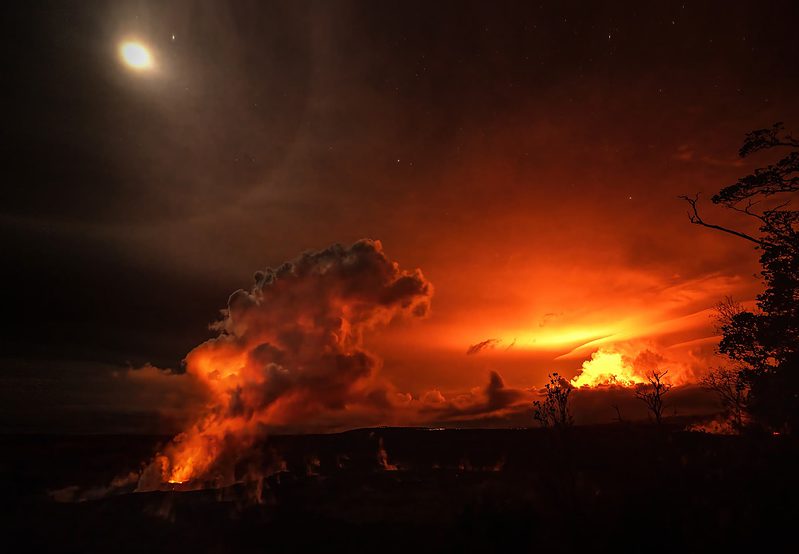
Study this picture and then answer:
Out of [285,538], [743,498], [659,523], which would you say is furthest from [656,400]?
[285,538]

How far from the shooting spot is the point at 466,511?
105 ft

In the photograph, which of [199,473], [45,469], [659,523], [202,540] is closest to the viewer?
[659,523]

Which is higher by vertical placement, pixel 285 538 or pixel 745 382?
pixel 745 382

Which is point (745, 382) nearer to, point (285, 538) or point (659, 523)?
point (659, 523)

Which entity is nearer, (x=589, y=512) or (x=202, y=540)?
(x=589, y=512)

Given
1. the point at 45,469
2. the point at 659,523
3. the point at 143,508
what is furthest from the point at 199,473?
the point at 659,523

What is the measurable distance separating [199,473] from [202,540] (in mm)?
67820

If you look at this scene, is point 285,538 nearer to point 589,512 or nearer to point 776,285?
point 589,512

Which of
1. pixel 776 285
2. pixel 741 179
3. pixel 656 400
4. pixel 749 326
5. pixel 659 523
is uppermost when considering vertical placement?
pixel 741 179

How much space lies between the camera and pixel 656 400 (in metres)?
63.0

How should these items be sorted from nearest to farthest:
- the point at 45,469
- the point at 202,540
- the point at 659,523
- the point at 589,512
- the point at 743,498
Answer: the point at 659,523 → the point at 743,498 → the point at 589,512 → the point at 202,540 → the point at 45,469

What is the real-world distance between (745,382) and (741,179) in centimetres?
2233

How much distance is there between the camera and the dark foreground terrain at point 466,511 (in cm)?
2519

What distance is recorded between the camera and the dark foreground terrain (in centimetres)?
2519
